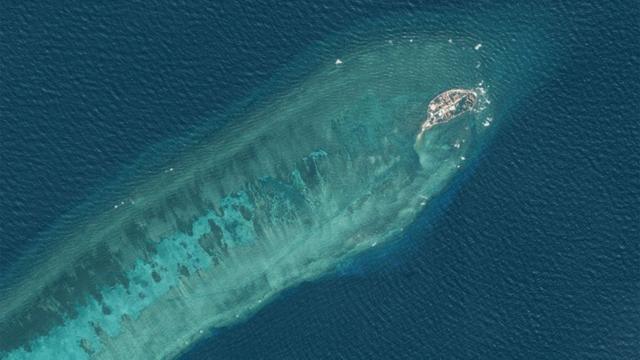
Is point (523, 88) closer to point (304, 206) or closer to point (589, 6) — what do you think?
point (589, 6)

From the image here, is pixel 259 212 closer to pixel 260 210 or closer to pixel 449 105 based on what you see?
pixel 260 210

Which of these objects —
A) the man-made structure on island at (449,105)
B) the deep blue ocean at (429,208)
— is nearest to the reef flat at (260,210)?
the man-made structure on island at (449,105)

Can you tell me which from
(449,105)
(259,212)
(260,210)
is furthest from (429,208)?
(259,212)

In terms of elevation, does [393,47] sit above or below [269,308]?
above

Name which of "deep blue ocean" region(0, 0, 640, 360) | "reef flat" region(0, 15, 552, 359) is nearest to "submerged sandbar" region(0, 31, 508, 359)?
"reef flat" region(0, 15, 552, 359)

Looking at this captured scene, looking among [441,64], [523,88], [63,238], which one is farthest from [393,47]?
[63,238]

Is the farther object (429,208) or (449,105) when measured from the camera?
(449,105)
